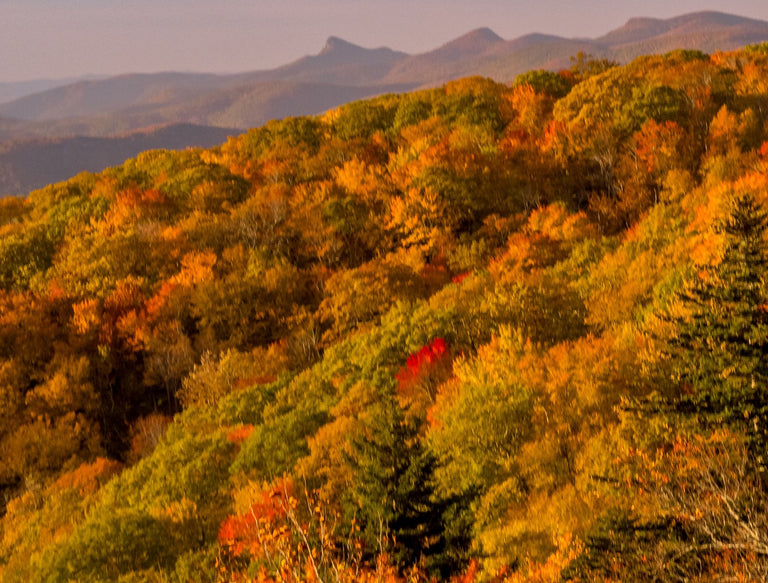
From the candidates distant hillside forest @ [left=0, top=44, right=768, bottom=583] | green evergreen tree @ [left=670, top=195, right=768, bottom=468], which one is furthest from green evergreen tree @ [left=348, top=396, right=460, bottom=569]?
green evergreen tree @ [left=670, top=195, right=768, bottom=468]

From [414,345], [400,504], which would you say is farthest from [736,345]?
[414,345]

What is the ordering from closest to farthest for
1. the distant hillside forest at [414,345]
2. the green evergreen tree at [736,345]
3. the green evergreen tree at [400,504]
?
the green evergreen tree at [736,345]
the distant hillside forest at [414,345]
the green evergreen tree at [400,504]

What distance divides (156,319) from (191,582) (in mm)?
29383

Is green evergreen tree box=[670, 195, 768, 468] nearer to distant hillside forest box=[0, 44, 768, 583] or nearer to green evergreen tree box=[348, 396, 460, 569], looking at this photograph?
distant hillside forest box=[0, 44, 768, 583]

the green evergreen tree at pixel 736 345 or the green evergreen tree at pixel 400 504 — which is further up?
the green evergreen tree at pixel 736 345

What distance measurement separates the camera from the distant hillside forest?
694 inches

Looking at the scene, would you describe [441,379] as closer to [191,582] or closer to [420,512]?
[420,512]

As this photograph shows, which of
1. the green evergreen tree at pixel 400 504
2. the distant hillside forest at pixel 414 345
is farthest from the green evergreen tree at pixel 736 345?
the green evergreen tree at pixel 400 504

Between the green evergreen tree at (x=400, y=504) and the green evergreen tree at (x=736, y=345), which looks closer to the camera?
the green evergreen tree at (x=736, y=345)

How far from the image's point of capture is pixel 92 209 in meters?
63.7

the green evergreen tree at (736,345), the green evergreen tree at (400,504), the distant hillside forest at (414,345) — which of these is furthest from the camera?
the green evergreen tree at (400,504)

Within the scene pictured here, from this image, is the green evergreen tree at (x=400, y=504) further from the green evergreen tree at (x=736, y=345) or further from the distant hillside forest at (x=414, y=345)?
the green evergreen tree at (x=736, y=345)

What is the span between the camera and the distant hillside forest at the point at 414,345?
1762 cm

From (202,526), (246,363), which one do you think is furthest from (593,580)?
(246,363)
